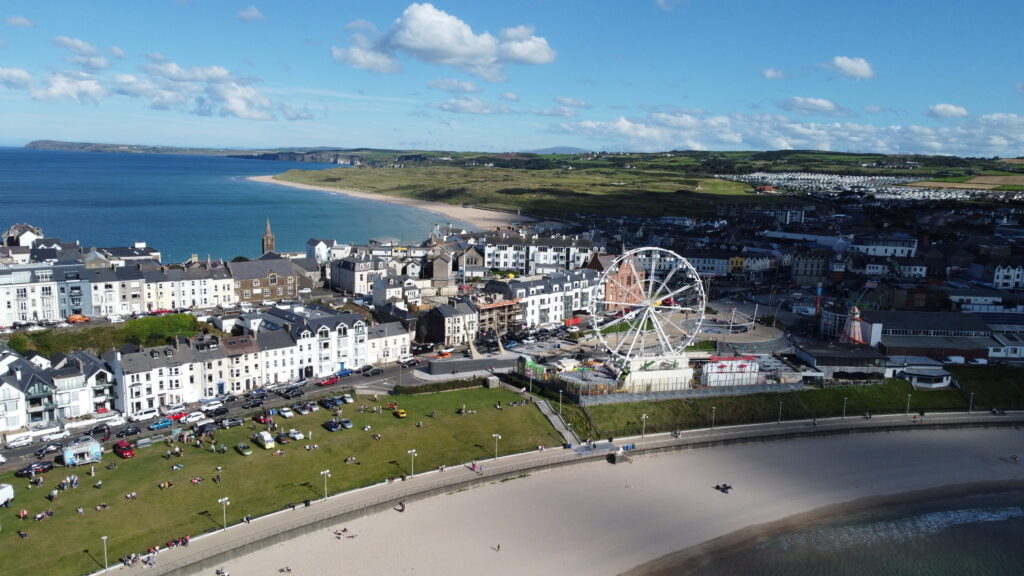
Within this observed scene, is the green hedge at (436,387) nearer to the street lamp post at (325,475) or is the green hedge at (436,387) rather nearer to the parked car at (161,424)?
the street lamp post at (325,475)

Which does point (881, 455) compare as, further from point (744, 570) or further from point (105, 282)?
point (105, 282)

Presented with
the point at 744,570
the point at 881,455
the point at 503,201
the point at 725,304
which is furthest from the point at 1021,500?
the point at 503,201

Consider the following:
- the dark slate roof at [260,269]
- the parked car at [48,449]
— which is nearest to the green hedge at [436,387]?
the parked car at [48,449]

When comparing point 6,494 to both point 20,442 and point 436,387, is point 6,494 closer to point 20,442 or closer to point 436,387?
point 20,442

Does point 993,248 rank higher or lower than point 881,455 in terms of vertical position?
higher

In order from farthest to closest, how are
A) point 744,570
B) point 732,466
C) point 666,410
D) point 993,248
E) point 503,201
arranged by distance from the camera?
1. point 503,201
2. point 993,248
3. point 666,410
4. point 732,466
5. point 744,570

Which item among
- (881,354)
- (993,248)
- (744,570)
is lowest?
(744,570)
